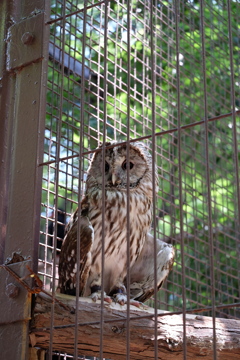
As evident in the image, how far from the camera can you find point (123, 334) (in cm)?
229

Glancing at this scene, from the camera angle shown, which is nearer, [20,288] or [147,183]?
[20,288]

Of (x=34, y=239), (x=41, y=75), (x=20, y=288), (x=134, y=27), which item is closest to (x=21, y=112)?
(x=41, y=75)

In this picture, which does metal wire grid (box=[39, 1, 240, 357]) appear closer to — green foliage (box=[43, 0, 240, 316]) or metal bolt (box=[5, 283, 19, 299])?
green foliage (box=[43, 0, 240, 316])

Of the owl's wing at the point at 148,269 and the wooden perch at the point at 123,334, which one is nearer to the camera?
the wooden perch at the point at 123,334

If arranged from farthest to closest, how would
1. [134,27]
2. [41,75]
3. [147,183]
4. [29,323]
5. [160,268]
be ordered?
1. [134,27]
2. [147,183]
3. [160,268]
4. [41,75]
5. [29,323]

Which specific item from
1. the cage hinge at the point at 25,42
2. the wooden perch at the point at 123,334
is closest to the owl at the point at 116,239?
the wooden perch at the point at 123,334

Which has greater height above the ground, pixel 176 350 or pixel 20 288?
pixel 20 288

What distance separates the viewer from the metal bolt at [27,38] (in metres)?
2.54

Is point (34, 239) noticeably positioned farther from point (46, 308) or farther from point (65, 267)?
point (65, 267)

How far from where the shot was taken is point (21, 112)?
2545mm

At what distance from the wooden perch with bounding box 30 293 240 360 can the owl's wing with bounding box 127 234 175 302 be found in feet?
2.25

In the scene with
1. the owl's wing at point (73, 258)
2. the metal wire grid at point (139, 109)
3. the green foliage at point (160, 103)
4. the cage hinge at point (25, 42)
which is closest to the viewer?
the cage hinge at point (25, 42)

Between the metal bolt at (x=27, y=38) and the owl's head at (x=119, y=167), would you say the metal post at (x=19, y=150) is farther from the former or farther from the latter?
the owl's head at (x=119, y=167)

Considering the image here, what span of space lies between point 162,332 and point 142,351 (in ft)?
0.37
